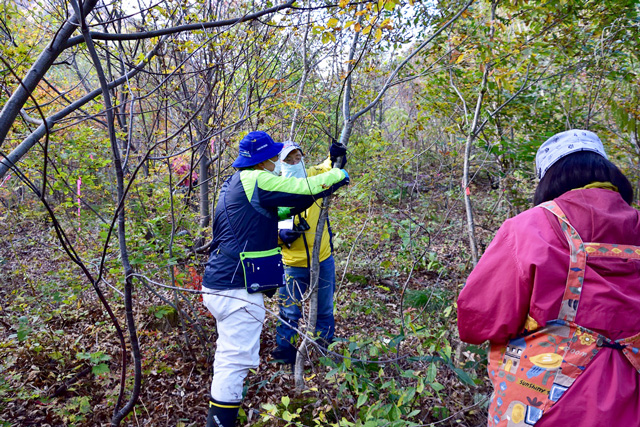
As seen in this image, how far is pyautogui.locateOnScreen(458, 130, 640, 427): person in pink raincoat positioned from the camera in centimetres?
131

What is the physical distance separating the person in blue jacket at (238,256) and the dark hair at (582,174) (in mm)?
1298

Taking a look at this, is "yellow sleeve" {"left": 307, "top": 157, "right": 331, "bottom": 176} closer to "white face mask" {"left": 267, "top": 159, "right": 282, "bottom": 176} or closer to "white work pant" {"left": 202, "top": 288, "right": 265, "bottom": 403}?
"white face mask" {"left": 267, "top": 159, "right": 282, "bottom": 176}

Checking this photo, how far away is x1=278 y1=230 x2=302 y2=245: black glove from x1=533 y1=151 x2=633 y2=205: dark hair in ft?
7.23

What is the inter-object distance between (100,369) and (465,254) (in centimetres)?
535

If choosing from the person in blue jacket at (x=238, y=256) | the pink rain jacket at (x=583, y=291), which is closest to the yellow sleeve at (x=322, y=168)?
the person in blue jacket at (x=238, y=256)

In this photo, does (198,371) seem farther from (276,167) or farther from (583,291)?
(583,291)

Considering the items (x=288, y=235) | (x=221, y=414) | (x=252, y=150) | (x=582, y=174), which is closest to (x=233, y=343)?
(x=221, y=414)

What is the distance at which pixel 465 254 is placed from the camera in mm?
6121

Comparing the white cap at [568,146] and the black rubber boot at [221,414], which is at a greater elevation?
the white cap at [568,146]

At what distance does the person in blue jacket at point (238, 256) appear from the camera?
2561 millimetres

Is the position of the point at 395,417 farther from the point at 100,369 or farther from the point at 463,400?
the point at 100,369

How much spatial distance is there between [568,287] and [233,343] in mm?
2111

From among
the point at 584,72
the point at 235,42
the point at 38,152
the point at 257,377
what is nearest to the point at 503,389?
the point at 257,377

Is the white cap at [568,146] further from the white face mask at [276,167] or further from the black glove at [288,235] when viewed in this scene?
the black glove at [288,235]
